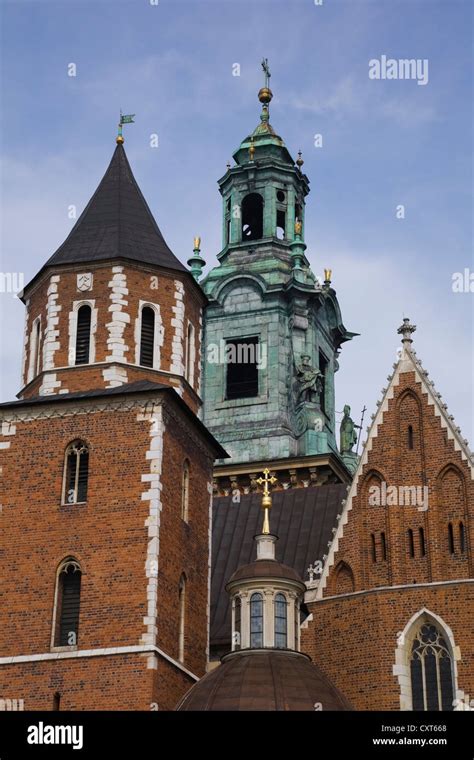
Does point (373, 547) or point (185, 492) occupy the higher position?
point (185, 492)

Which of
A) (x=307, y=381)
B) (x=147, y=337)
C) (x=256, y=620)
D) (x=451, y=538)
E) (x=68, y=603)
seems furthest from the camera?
(x=307, y=381)

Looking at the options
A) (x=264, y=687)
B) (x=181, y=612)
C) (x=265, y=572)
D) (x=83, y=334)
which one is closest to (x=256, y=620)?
(x=265, y=572)

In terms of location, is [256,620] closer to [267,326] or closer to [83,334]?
[83,334]

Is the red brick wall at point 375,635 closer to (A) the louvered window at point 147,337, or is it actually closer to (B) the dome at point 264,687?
(B) the dome at point 264,687

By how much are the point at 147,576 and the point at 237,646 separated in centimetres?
263

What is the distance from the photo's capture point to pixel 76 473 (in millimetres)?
34625

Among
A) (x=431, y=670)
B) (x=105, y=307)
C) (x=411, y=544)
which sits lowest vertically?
(x=431, y=670)

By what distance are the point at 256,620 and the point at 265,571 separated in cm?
117

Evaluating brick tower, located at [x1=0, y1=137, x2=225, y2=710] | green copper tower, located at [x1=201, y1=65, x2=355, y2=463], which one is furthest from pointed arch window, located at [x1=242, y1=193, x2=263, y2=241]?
brick tower, located at [x1=0, y1=137, x2=225, y2=710]

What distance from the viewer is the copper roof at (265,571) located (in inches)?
1351

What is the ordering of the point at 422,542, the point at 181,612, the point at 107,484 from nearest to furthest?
the point at 107,484, the point at 181,612, the point at 422,542

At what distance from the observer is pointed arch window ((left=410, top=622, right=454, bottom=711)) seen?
110 feet

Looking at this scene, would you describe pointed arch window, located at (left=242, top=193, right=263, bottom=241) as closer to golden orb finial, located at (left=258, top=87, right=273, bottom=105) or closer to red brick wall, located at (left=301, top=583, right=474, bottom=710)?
golden orb finial, located at (left=258, top=87, right=273, bottom=105)

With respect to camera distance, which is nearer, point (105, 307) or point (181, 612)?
point (181, 612)
